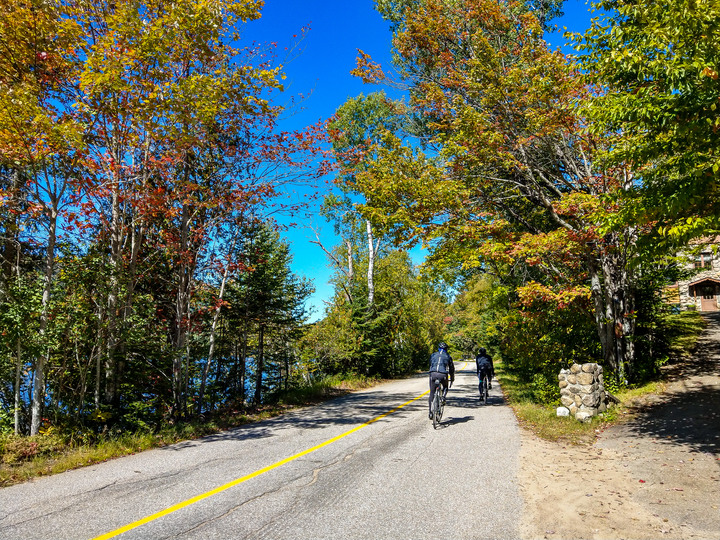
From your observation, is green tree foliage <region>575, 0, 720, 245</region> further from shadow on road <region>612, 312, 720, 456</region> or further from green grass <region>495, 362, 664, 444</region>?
green grass <region>495, 362, 664, 444</region>

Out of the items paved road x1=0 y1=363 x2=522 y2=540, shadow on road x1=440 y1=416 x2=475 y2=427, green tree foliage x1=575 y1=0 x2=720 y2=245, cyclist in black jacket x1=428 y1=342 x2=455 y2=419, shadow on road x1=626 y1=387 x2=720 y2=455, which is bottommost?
shadow on road x1=440 y1=416 x2=475 y2=427

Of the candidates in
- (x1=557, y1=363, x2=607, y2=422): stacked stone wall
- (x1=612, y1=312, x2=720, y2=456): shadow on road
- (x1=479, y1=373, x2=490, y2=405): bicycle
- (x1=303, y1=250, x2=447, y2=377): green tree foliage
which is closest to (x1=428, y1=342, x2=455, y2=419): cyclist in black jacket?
(x1=557, y1=363, x2=607, y2=422): stacked stone wall

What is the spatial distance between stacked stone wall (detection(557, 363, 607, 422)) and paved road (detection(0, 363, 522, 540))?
6.62 feet

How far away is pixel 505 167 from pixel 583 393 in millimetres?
6693

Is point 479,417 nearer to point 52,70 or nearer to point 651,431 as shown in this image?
point 651,431

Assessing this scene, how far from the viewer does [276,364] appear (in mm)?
21297

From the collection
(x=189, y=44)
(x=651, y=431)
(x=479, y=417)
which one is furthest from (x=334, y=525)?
(x=189, y=44)

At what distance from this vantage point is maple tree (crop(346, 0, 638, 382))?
404 inches

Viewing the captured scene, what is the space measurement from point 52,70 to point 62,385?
22.1 feet

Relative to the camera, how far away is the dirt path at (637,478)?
3.88m

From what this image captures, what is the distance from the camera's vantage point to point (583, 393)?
29.7ft

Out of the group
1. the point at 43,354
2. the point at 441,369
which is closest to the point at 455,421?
the point at 441,369

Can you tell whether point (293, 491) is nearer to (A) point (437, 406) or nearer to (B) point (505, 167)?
(A) point (437, 406)

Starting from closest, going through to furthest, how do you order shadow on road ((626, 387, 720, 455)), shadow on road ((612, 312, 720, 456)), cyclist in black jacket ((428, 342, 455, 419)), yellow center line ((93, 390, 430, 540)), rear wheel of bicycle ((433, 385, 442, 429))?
yellow center line ((93, 390, 430, 540)) → shadow on road ((626, 387, 720, 455)) → shadow on road ((612, 312, 720, 456)) → rear wheel of bicycle ((433, 385, 442, 429)) → cyclist in black jacket ((428, 342, 455, 419))
